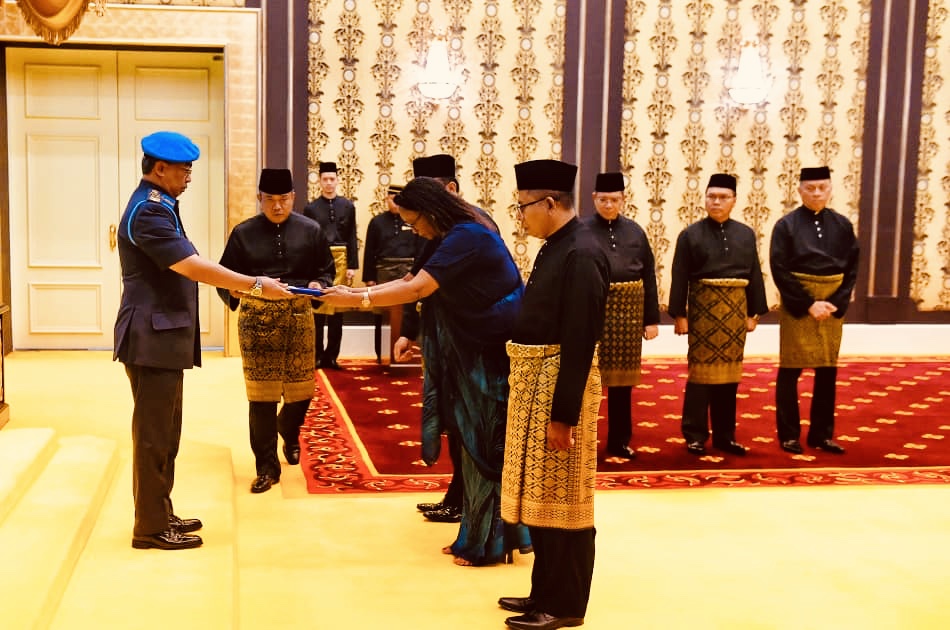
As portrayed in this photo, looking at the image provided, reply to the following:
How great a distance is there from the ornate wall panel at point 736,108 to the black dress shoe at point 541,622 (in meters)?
6.97

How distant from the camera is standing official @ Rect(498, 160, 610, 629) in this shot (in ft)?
11.5

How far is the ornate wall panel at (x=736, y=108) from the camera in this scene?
33.4 feet

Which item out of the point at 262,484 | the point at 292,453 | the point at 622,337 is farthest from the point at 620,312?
the point at 262,484

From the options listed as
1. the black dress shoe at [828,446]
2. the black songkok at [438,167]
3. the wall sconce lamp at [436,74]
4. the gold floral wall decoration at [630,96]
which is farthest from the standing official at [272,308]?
the gold floral wall decoration at [630,96]

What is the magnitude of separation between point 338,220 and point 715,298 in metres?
3.95

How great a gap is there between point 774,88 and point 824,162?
2.78ft

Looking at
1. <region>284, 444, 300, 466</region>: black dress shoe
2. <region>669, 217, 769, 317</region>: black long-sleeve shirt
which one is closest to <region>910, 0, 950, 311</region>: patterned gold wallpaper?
<region>669, 217, 769, 317</region>: black long-sleeve shirt

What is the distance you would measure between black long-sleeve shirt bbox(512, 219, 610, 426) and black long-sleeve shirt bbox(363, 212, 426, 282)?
568 cm

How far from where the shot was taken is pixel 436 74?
31.9ft

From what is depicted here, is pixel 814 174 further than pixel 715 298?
Yes

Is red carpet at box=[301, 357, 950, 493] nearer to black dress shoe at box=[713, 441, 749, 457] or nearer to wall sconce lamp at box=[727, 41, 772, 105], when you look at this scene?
black dress shoe at box=[713, 441, 749, 457]

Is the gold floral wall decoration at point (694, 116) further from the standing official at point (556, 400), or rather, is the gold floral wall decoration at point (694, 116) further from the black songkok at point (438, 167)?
the standing official at point (556, 400)

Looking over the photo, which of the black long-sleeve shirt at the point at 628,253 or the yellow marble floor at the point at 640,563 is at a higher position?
the black long-sleeve shirt at the point at 628,253

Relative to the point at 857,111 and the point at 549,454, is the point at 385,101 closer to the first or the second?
the point at 857,111
